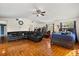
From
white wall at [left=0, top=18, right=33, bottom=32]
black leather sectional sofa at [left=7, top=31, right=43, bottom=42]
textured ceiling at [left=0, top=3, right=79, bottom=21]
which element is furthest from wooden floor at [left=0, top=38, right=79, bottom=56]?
textured ceiling at [left=0, top=3, right=79, bottom=21]

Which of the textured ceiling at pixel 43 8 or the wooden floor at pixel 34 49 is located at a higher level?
the textured ceiling at pixel 43 8

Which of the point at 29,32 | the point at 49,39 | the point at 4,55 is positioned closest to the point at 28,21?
the point at 29,32

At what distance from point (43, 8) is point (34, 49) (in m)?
0.73

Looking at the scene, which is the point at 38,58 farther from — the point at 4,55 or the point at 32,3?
the point at 32,3

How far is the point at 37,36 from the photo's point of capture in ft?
7.01

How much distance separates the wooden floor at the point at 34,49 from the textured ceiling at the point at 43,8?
1.46 feet

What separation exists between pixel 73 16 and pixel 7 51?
1.28m

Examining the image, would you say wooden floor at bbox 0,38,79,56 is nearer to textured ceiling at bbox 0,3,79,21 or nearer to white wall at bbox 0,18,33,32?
white wall at bbox 0,18,33,32

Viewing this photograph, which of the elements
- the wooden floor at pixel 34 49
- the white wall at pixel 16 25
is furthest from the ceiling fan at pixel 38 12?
the wooden floor at pixel 34 49

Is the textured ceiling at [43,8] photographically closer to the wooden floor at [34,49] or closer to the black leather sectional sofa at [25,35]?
the black leather sectional sofa at [25,35]

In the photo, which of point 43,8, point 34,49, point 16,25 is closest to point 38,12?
point 43,8

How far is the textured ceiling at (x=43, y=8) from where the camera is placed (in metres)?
2.00

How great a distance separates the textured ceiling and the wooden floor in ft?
1.46

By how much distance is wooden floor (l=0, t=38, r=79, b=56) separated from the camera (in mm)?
2090
